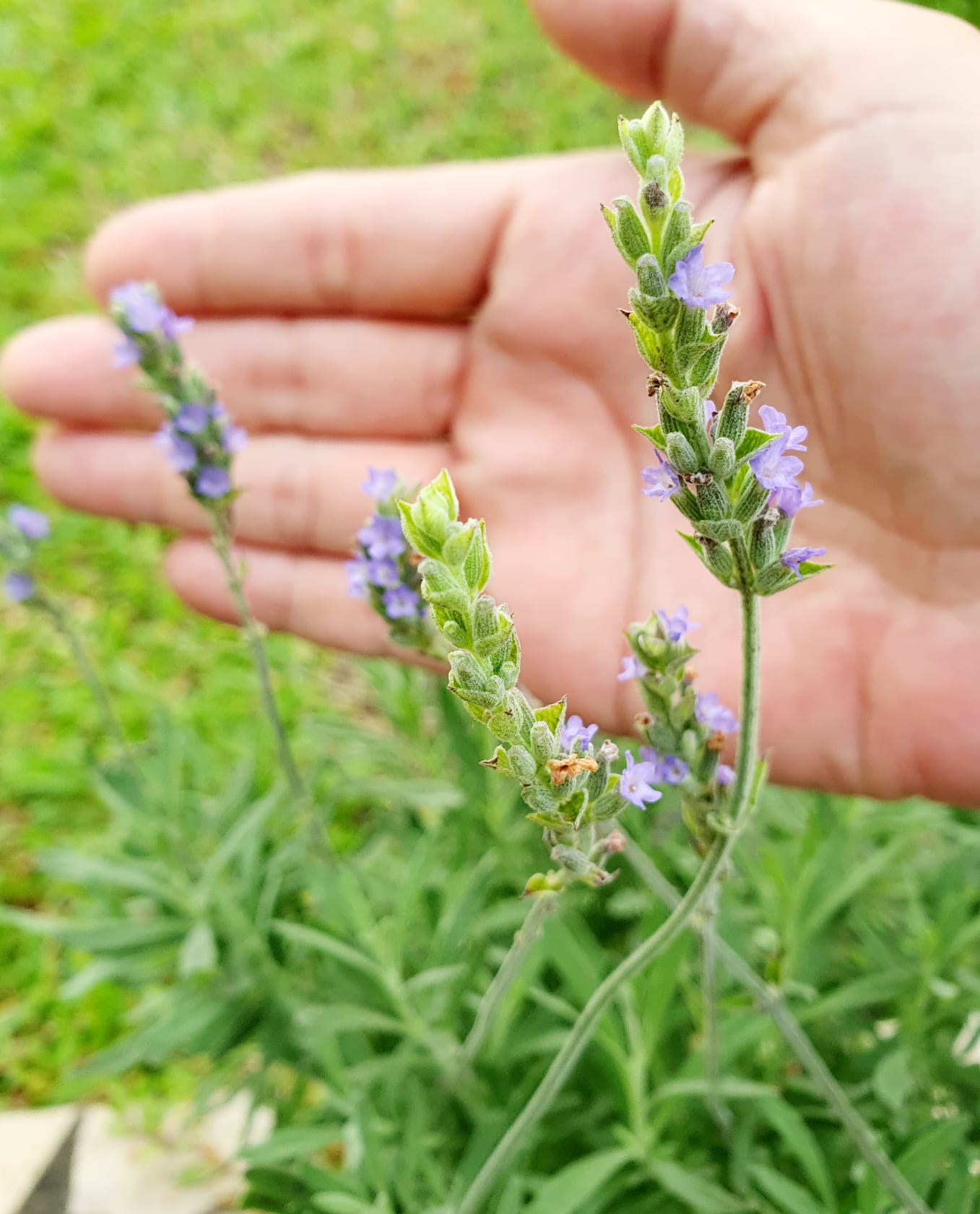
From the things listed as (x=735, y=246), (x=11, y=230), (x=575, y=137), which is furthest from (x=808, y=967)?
(x=11, y=230)

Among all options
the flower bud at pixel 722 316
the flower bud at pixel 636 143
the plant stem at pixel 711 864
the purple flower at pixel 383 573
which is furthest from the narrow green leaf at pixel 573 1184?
the flower bud at pixel 636 143

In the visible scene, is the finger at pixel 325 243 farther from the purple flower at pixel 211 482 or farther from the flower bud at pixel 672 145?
the flower bud at pixel 672 145

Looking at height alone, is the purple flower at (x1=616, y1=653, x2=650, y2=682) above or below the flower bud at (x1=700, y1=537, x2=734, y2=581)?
below

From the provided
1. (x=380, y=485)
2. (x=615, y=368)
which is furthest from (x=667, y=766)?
(x=615, y=368)

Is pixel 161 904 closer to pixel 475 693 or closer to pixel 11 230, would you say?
pixel 475 693

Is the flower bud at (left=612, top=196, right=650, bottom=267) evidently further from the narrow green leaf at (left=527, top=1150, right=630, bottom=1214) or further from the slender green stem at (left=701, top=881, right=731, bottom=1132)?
the narrow green leaf at (left=527, top=1150, right=630, bottom=1214)

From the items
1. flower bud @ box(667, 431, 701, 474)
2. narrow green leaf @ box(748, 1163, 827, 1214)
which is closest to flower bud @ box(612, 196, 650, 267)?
flower bud @ box(667, 431, 701, 474)
